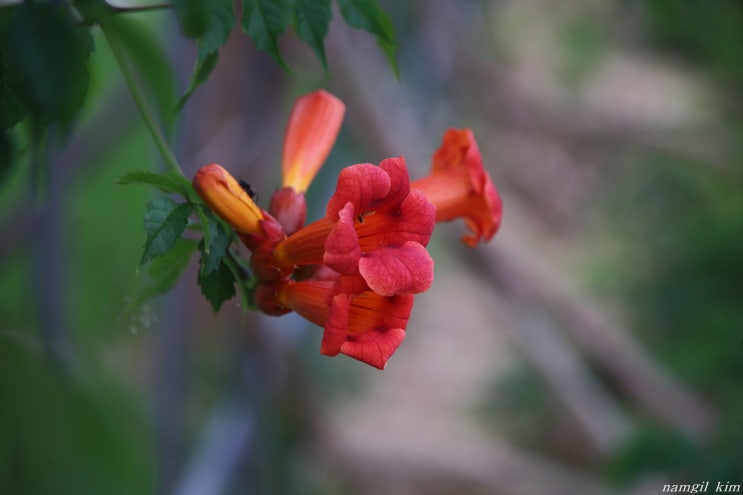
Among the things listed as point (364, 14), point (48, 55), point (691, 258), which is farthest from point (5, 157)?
point (691, 258)

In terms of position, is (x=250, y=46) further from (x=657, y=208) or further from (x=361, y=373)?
(x=657, y=208)

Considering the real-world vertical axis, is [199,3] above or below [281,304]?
above

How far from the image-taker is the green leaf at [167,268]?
802 millimetres

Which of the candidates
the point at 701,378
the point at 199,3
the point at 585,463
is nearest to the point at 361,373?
the point at 585,463

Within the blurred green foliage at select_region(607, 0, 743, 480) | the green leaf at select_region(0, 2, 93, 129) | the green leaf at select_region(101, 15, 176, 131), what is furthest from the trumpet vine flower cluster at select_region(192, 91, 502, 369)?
the blurred green foliage at select_region(607, 0, 743, 480)

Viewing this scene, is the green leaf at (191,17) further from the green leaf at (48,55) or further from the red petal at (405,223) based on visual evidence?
the red petal at (405,223)

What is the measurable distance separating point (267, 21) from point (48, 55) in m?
0.27

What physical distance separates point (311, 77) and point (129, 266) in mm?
1889

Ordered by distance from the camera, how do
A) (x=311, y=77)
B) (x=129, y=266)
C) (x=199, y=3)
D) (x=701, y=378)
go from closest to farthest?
(x=199, y=3) → (x=701, y=378) → (x=311, y=77) → (x=129, y=266)

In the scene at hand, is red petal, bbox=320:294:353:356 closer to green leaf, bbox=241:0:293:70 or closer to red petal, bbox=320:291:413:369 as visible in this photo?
red petal, bbox=320:291:413:369

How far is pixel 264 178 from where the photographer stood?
2.86m

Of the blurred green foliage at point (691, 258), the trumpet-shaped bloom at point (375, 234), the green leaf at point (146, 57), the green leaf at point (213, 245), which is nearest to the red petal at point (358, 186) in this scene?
the trumpet-shaped bloom at point (375, 234)

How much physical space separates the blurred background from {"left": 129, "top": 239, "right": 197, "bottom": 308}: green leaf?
1.8 inches

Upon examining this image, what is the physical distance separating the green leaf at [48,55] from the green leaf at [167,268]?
0.85 ft
